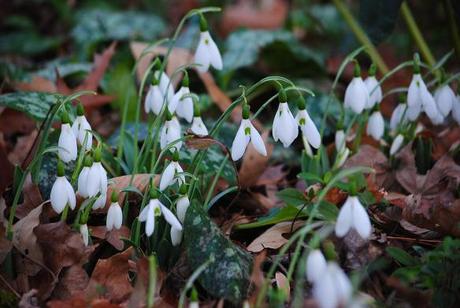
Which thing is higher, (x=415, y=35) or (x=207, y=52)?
(x=207, y=52)

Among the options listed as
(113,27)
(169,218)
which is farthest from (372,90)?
(113,27)

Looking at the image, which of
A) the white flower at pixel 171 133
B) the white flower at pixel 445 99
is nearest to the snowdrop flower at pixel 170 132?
the white flower at pixel 171 133

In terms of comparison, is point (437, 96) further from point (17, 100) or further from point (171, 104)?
point (17, 100)

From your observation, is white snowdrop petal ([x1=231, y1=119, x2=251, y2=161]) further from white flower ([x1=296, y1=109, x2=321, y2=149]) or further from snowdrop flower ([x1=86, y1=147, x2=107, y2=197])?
snowdrop flower ([x1=86, y1=147, x2=107, y2=197])

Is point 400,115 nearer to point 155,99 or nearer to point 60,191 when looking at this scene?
point 155,99

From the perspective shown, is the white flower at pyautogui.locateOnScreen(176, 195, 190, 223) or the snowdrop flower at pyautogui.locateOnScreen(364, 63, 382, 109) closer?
the white flower at pyautogui.locateOnScreen(176, 195, 190, 223)

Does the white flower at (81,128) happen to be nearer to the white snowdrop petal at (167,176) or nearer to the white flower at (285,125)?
the white snowdrop petal at (167,176)

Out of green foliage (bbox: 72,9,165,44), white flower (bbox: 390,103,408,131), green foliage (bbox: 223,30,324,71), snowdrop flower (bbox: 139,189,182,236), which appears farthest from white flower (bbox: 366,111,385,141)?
green foliage (bbox: 72,9,165,44)
